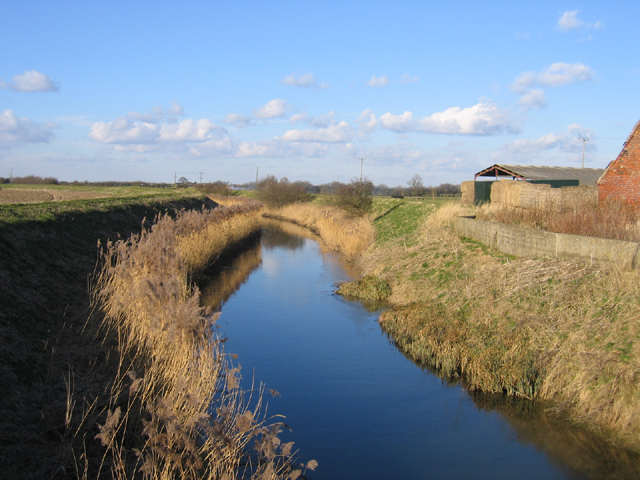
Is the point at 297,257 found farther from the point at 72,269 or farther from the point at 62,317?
the point at 62,317

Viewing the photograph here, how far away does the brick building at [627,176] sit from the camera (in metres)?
16.4

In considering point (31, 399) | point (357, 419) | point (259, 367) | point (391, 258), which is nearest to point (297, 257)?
point (391, 258)

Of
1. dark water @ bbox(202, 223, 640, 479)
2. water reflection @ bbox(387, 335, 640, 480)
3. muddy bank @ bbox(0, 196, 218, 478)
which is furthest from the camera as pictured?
dark water @ bbox(202, 223, 640, 479)

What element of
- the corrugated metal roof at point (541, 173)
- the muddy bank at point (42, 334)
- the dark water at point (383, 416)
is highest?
the corrugated metal roof at point (541, 173)

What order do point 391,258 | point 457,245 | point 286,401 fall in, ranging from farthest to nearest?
1. point 391,258
2. point 457,245
3. point 286,401

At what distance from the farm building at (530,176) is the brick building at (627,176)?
32.6ft

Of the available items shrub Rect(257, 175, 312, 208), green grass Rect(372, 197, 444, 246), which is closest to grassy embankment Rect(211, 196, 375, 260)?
green grass Rect(372, 197, 444, 246)

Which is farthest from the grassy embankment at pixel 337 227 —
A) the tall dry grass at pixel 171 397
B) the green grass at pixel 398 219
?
the tall dry grass at pixel 171 397

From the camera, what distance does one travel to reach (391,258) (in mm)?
16516

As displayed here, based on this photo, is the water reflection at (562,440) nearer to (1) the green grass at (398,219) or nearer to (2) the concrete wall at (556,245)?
(2) the concrete wall at (556,245)

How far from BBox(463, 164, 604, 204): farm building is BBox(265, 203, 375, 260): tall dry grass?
5.66 meters

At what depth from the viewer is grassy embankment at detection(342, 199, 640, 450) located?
21.7 feet

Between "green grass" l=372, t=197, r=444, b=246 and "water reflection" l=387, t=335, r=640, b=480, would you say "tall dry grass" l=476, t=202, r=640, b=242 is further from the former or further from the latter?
"water reflection" l=387, t=335, r=640, b=480

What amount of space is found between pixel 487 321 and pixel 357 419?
3288 millimetres
